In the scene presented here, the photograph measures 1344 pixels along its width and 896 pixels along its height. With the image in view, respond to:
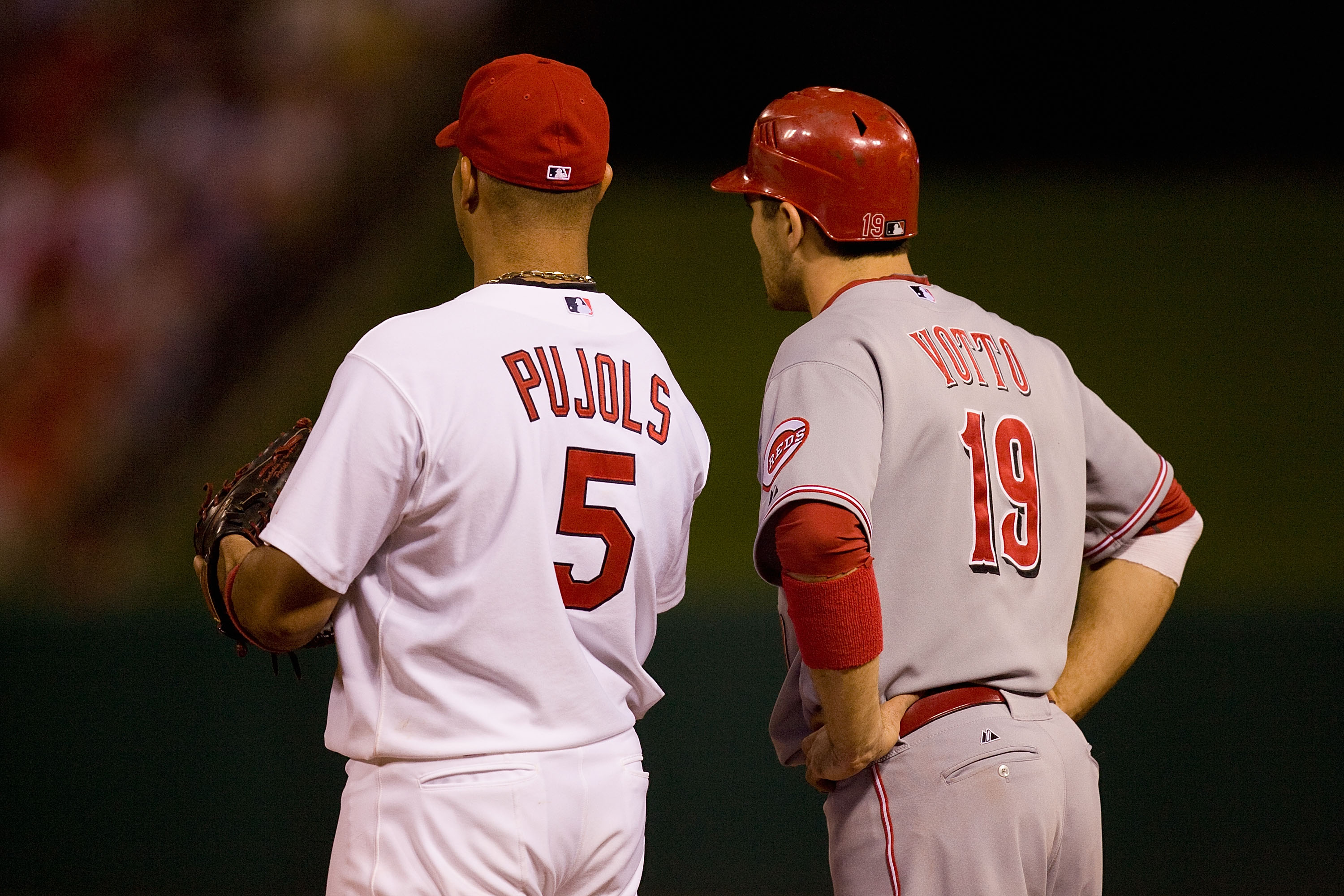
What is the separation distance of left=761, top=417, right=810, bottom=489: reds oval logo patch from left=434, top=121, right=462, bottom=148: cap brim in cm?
56

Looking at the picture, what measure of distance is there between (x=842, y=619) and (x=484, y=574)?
456 mm

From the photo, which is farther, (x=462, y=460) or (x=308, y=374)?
(x=308, y=374)

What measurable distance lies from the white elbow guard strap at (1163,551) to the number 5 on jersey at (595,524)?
0.96 metres

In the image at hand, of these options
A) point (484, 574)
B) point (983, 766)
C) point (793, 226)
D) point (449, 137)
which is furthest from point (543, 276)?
point (983, 766)

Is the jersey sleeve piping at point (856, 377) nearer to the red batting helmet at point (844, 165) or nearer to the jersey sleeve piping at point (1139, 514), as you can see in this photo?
the red batting helmet at point (844, 165)

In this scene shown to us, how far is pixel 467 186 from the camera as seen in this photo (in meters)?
1.56

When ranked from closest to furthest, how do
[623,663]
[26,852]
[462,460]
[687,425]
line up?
[462,460] → [623,663] → [687,425] → [26,852]

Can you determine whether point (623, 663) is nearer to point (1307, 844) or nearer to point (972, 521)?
point (972, 521)

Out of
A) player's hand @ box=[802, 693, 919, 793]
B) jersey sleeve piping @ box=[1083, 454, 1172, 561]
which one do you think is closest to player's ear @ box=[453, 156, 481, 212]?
player's hand @ box=[802, 693, 919, 793]

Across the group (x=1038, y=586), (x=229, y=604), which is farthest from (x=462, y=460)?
(x=1038, y=586)

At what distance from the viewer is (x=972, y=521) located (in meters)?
1.70

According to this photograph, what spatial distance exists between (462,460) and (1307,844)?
11.0 ft

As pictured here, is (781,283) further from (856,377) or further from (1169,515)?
(1169,515)

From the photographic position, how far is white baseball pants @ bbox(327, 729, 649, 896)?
136cm
